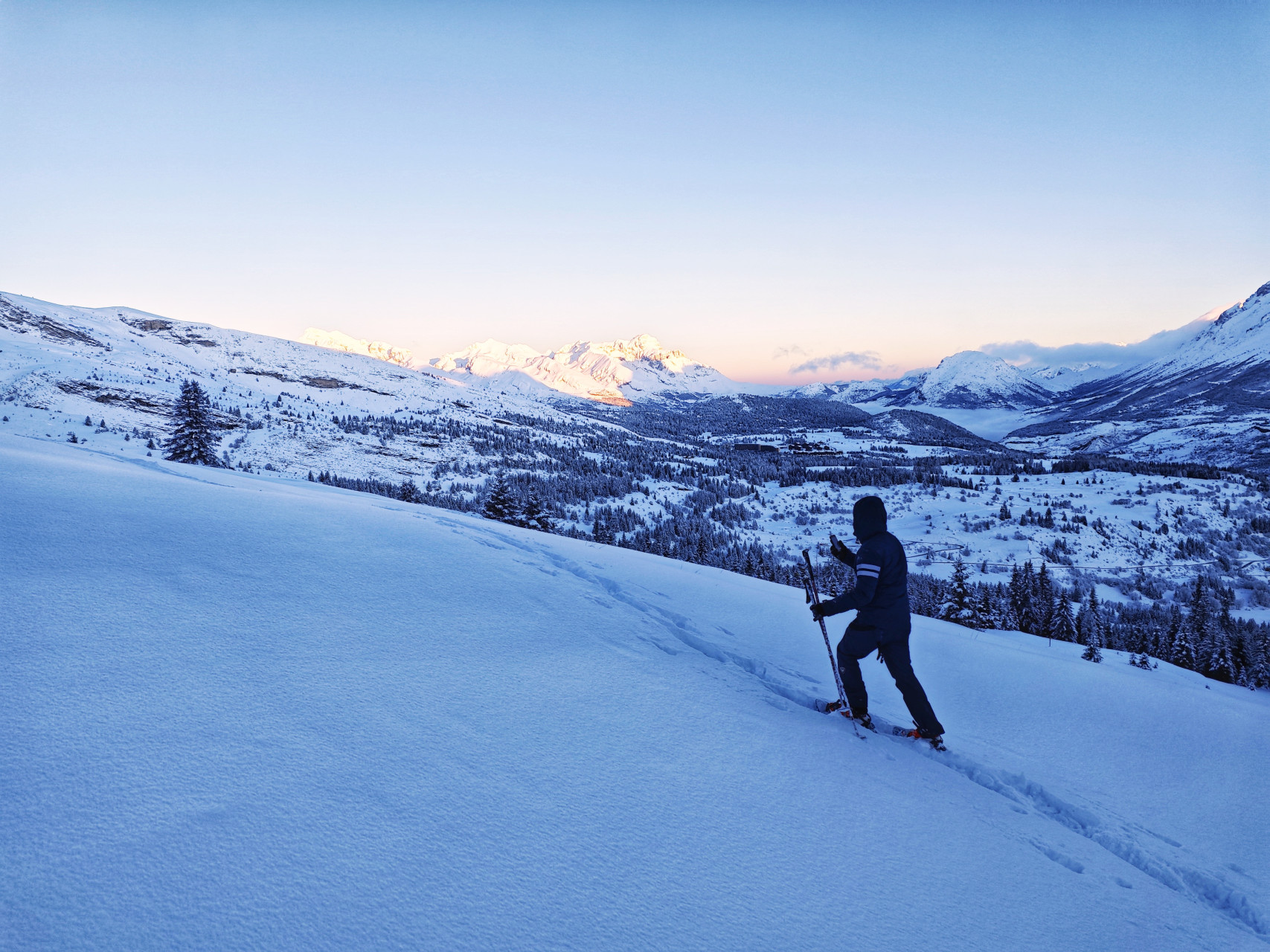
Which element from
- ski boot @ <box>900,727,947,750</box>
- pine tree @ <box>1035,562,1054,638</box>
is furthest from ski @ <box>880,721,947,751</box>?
pine tree @ <box>1035,562,1054,638</box>

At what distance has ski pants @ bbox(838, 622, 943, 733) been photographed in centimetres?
478

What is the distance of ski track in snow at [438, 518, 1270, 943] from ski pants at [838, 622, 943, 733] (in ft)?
0.84

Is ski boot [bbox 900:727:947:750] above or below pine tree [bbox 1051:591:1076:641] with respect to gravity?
above

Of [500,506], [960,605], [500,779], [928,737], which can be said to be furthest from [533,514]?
[500,779]

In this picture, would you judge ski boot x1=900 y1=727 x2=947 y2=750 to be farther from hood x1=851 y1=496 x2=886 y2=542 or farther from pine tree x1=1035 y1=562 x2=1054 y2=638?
pine tree x1=1035 y1=562 x2=1054 y2=638

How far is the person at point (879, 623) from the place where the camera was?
477 cm

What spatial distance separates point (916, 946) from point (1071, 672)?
6475mm

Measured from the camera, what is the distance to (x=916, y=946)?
2.40 metres

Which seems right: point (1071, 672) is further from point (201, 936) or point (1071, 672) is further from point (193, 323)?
point (193, 323)

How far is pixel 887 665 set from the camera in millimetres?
4871

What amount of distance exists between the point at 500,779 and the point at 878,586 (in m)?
3.53

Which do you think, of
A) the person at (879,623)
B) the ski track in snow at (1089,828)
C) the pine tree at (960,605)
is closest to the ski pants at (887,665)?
the person at (879,623)

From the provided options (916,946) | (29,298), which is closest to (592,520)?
(916,946)

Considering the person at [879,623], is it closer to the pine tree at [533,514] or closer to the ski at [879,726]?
the ski at [879,726]
